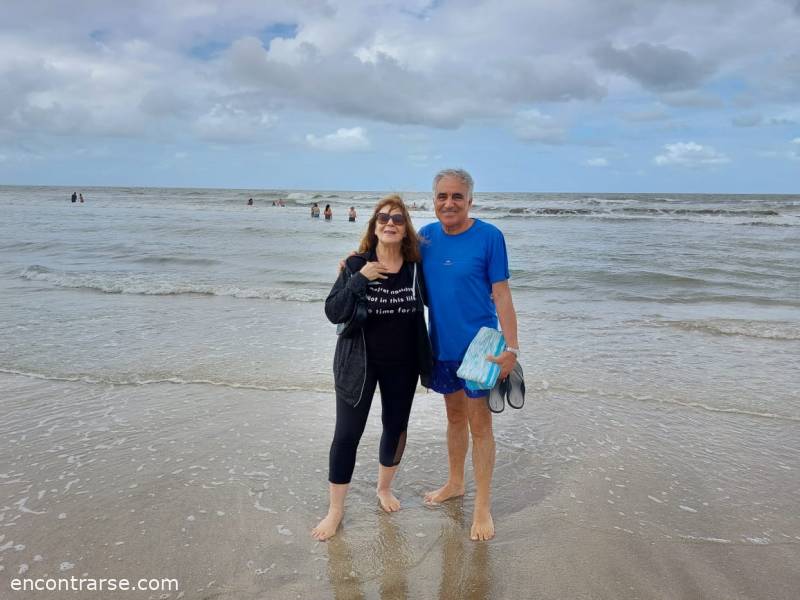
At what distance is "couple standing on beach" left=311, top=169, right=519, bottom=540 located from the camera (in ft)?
10.8

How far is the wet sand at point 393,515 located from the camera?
3.04 meters

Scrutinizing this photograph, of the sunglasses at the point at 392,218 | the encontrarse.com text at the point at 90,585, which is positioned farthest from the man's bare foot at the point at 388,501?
the sunglasses at the point at 392,218

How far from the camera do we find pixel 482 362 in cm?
323

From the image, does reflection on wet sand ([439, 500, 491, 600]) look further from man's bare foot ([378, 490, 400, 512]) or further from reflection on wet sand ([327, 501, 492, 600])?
man's bare foot ([378, 490, 400, 512])

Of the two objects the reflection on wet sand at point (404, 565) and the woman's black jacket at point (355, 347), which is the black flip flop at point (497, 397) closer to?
the woman's black jacket at point (355, 347)

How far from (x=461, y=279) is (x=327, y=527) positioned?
1723 mm

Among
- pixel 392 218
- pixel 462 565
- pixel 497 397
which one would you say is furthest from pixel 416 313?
pixel 462 565

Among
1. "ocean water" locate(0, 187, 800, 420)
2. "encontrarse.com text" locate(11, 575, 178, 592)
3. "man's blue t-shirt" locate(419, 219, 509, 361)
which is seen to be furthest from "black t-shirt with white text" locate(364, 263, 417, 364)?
"ocean water" locate(0, 187, 800, 420)

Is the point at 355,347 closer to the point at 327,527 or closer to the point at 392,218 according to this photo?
the point at 392,218

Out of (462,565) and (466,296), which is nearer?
(462,565)

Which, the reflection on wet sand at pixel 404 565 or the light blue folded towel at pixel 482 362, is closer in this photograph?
the reflection on wet sand at pixel 404 565

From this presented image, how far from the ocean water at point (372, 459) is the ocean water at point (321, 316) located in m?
0.07

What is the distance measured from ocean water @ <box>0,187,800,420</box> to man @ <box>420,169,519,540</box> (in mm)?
2962

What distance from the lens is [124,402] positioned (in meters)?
5.57
